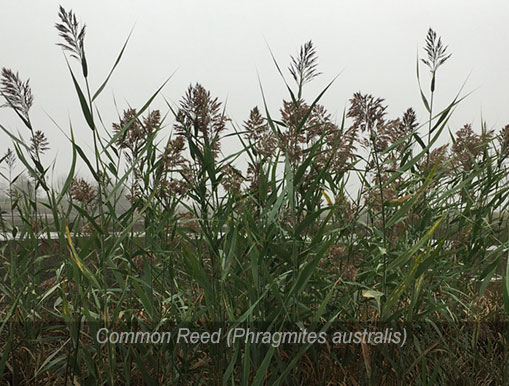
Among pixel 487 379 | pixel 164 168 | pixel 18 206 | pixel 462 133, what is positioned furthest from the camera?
pixel 462 133

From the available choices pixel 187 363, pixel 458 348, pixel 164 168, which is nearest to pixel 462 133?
pixel 458 348

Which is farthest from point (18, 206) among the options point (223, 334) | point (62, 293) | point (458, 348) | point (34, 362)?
point (458, 348)

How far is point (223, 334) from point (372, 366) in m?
0.47

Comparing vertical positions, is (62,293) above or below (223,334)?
above

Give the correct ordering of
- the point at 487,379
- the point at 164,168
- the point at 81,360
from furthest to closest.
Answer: the point at 487,379
the point at 81,360
the point at 164,168

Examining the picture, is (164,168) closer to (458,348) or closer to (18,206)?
(18,206)

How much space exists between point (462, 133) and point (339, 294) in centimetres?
107

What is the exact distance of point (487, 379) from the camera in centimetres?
212

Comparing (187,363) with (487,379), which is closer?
(187,363)

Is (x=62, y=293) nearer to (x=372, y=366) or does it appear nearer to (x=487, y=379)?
(x=372, y=366)

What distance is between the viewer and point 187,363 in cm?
168

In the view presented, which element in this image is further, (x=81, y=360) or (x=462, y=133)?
(x=462, y=133)

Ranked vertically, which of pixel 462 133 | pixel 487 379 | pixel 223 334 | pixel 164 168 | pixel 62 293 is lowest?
pixel 487 379

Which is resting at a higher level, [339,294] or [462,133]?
[462,133]
